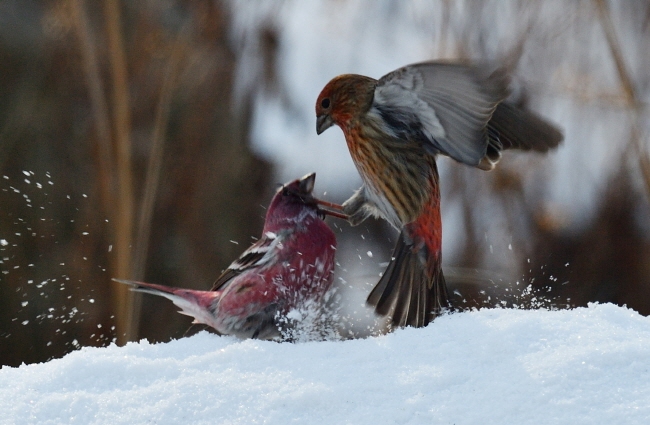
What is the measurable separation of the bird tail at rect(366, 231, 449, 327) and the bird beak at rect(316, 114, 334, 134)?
581 mm

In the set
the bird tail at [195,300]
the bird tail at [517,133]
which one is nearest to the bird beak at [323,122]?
the bird tail at [517,133]

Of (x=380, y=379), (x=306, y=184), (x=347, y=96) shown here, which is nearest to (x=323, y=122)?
(x=347, y=96)

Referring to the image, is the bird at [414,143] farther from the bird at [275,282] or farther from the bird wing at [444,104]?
the bird at [275,282]

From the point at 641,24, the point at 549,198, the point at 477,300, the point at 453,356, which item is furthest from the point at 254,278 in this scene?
the point at 641,24

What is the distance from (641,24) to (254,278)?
15.1 ft

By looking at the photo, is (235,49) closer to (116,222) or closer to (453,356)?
(116,222)

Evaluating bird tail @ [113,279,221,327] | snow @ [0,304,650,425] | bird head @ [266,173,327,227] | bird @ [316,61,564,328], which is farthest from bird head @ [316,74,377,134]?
snow @ [0,304,650,425]

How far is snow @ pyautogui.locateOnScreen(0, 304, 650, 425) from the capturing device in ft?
5.91

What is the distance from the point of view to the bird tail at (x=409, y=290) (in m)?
3.00

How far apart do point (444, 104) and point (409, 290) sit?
75 cm

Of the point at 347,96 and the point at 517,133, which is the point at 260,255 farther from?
the point at 517,133

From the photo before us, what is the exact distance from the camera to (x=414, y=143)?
3.20 m

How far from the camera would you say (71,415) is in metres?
1.90

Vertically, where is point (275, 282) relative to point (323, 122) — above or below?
below
